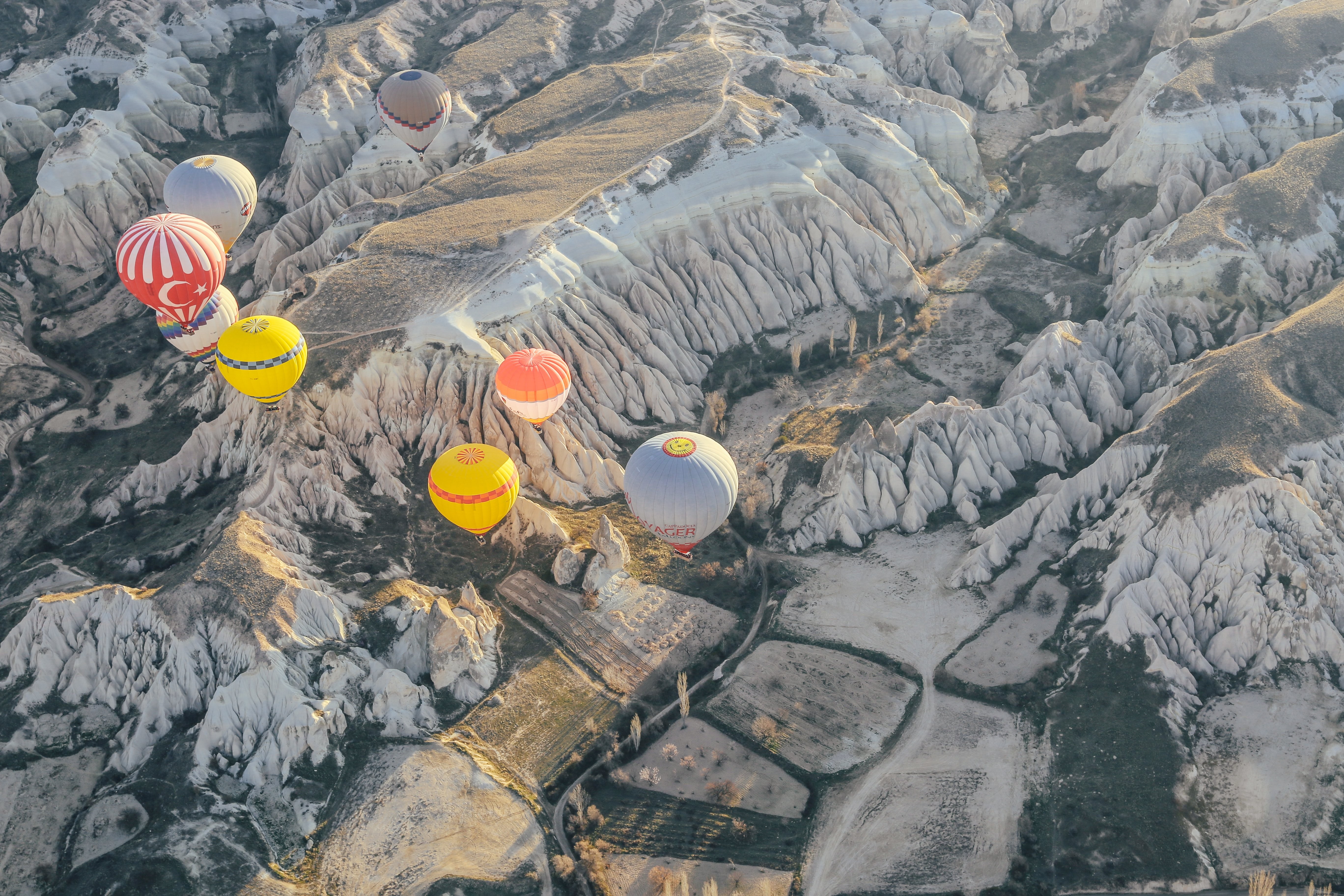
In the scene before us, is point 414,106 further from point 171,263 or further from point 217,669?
point 217,669

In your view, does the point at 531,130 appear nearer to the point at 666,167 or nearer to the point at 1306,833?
the point at 666,167

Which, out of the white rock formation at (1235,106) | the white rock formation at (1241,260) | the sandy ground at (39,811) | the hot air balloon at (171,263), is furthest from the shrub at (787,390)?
the sandy ground at (39,811)

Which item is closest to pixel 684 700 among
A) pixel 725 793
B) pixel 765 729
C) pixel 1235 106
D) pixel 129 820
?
pixel 765 729

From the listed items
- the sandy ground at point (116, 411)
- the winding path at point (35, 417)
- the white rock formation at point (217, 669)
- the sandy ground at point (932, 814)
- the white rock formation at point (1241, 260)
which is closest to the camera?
the sandy ground at point (932, 814)

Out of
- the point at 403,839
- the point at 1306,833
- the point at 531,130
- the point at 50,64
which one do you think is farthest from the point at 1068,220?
the point at 50,64

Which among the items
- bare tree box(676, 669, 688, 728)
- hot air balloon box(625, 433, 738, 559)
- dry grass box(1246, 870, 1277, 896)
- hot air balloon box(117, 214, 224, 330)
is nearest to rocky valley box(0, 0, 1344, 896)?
bare tree box(676, 669, 688, 728)

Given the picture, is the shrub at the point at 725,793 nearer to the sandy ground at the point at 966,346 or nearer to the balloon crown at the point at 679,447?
the balloon crown at the point at 679,447
